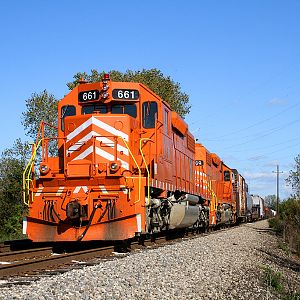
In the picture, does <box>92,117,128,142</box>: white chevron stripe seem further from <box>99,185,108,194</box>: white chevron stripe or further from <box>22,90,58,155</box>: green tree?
<box>22,90,58,155</box>: green tree

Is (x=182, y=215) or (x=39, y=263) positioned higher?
(x=182, y=215)

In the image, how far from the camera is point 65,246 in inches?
480

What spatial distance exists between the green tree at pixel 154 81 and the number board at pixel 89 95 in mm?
21162

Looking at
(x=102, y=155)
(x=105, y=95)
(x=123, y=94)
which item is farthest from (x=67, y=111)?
(x=102, y=155)

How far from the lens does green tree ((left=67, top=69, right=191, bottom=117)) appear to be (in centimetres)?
3425

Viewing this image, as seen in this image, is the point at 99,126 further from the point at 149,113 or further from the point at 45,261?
the point at 45,261

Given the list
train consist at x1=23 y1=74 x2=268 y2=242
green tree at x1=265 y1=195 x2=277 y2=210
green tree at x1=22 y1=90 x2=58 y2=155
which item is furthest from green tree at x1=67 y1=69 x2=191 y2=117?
green tree at x1=265 y1=195 x2=277 y2=210

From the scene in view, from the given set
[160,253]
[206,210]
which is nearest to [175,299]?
[160,253]

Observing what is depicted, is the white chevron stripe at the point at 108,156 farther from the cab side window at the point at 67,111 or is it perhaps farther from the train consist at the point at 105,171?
the cab side window at the point at 67,111

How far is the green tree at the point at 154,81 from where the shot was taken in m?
34.2

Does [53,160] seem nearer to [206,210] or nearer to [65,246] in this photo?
[65,246]

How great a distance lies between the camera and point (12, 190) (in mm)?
24672

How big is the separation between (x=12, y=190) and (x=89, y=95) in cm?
1352

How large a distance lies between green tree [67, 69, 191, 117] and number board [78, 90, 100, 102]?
21.2m
